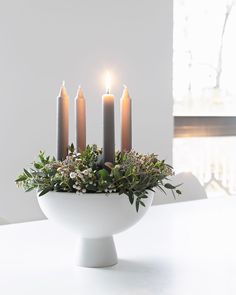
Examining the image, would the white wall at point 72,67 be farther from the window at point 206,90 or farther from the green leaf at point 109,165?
the green leaf at point 109,165

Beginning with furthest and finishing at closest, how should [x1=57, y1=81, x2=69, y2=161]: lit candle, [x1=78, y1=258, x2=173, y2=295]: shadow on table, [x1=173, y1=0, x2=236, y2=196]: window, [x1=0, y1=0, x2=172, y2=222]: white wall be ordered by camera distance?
1. [x1=173, y1=0, x2=236, y2=196]: window
2. [x1=0, y1=0, x2=172, y2=222]: white wall
3. [x1=57, y1=81, x2=69, y2=161]: lit candle
4. [x1=78, y1=258, x2=173, y2=295]: shadow on table

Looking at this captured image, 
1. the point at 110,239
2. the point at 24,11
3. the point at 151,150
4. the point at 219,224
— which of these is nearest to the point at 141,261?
the point at 110,239

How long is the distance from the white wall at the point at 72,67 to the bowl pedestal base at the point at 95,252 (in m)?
1.49

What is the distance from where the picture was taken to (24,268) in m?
Result: 0.94

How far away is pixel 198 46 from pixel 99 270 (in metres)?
2.60

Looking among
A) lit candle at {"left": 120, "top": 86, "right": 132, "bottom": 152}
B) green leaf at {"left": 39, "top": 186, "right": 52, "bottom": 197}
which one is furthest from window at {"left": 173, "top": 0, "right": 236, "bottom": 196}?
green leaf at {"left": 39, "top": 186, "right": 52, "bottom": 197}

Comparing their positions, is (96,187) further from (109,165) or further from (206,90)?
(206,90)

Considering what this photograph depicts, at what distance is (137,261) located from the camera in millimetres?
978

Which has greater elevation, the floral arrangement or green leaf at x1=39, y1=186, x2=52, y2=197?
the floral arrangement

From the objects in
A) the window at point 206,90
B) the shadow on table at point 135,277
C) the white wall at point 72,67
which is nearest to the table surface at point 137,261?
the shadow on table at point 135,277

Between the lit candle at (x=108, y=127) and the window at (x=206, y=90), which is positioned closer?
the lit candle at (x=108, y=127)

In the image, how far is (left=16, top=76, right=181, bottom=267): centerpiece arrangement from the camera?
0.85 m

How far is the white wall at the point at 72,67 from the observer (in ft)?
7.75

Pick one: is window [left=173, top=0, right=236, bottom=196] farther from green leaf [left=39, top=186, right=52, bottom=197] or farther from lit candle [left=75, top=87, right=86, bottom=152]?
green leaf [left=39, top=186, right=52, bottom=197]
